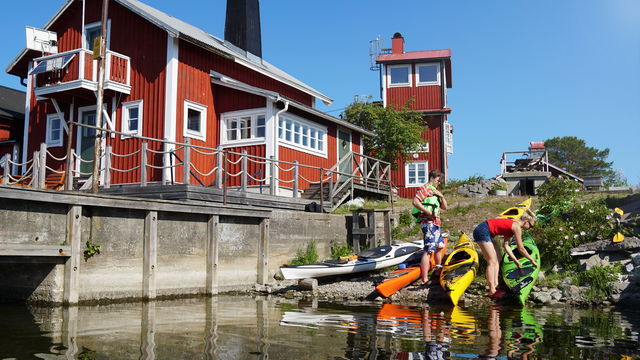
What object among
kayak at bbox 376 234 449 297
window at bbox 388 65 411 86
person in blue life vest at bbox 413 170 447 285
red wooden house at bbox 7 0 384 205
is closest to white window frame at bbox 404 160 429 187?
window at bbox 388 65 411 86

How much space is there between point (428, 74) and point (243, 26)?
1057 centimetres

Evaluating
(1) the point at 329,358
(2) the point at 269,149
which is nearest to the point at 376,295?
(1) the point at 329,358

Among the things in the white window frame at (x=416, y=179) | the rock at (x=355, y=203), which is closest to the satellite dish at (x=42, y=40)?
the rock at (x=355, y=203)

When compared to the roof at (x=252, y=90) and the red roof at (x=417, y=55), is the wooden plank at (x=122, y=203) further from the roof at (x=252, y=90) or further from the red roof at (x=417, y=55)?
the red roof at (x=417, y=55)

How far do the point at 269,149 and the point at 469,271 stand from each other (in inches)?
332

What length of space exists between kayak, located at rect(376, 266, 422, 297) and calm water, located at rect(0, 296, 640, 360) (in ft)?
2.95

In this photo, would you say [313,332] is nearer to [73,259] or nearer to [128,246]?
[73,259]

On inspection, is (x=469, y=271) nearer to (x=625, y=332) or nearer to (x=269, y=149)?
(x=625, y=332)

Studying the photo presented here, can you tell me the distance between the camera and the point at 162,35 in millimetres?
16922

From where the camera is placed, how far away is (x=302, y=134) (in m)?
19.1

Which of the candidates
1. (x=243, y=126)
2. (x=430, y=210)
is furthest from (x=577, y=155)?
(x=430, y=210)

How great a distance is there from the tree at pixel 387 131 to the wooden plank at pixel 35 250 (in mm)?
18131

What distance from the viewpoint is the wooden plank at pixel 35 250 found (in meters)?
8.03

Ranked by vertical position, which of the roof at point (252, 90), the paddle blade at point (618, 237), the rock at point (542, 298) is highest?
the roof at point (252, 90)
